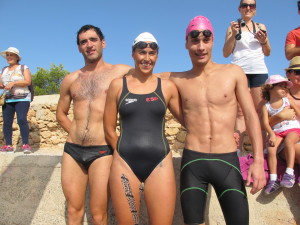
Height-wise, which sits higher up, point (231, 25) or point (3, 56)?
point (231, 25)

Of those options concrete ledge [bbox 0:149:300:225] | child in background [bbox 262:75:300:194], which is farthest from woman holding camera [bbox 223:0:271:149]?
concrete ledge [bbox 0:149:300:225]

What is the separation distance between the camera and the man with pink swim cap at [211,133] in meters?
2.34

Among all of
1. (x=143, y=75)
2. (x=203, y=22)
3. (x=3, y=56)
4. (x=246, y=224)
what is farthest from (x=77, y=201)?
(x=3, y=56)

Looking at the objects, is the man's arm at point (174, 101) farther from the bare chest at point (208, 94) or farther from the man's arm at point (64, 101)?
the man's arm at point (64, 101)

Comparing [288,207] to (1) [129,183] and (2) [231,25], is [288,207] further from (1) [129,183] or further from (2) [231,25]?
(2) [231,25]

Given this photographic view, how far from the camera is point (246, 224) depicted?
90.0 inches

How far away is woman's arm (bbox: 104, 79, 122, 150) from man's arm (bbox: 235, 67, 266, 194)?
1.19 meters

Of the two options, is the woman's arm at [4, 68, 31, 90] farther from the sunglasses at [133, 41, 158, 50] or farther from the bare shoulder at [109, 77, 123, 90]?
the sunglasses at [133, 41, 158, 50]

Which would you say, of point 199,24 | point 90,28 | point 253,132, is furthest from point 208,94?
point 90,28

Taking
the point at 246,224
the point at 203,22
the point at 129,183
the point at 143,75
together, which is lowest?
the point at 246,224

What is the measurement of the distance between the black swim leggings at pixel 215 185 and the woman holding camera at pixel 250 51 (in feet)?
5.52

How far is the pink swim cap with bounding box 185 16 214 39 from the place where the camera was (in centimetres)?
261

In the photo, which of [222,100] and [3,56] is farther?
[3,56]

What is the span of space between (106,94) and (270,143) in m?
2.00
